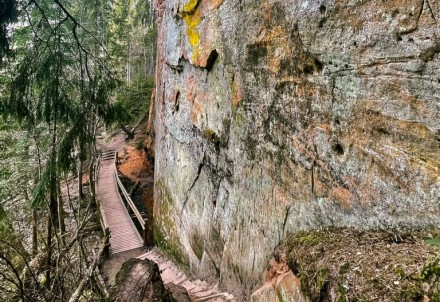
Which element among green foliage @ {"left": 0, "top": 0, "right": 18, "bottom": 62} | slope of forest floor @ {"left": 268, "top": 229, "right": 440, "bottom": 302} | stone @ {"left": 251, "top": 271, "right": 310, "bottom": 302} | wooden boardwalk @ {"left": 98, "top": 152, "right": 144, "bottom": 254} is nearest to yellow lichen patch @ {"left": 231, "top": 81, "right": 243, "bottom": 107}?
slope of forest floor @ {"left": 268, "top": 229, "right": 440, "bottom": 302}

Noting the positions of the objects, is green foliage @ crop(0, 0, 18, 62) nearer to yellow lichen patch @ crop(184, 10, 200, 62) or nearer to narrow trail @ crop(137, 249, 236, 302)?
yellow lichen patch @ crop(184, 10, 200, 62)

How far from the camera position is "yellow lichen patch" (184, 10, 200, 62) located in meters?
8.27

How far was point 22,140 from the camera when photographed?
39.3ft

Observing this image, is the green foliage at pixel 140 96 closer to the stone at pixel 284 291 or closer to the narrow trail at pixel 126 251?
the narrow trail at pixel 126 251

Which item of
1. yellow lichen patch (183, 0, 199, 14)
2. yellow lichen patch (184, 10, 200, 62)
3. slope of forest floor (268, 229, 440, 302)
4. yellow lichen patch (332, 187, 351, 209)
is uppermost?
yellow lichen patch (183, 0, 199, 14)

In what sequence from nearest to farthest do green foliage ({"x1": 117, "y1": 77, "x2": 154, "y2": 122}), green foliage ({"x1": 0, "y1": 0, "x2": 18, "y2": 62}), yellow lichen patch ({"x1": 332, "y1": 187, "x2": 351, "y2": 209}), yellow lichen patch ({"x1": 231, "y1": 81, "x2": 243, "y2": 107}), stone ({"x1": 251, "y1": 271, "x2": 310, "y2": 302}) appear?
stone ({"x1": 251, "y1": 271, "x2": 310, "y2": 302}) → yellow lichen patch ({"x1": 332, "y1": 187, "x2": 351, "y2": 209}) → green foliage ({"x1": 0, "y1": 0, "x2": 18, "y2": 62}) → yellow lichen patch ({"x1": 231, "y1": 81, "x2": 243, "y2": 107}) → green foliage ({"x1": 117, "y1": 77, "x2": 154, "y2": 122})

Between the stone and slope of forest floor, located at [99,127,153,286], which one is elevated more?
the stone

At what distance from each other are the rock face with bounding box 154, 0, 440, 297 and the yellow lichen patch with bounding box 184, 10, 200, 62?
0.05 meters

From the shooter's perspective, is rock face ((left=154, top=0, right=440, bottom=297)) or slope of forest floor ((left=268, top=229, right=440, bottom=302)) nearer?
slope of forest floor ((left=268, top=229, right=440, bottom=302))

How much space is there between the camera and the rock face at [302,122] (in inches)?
129

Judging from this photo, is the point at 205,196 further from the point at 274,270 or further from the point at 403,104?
the point at 403,104

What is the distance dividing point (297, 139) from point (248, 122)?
1470mm

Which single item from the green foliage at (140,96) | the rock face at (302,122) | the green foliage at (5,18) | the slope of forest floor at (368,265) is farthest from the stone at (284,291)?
the green foliage at (140,96)

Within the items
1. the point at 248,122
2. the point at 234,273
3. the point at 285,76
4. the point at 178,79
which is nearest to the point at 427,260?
the point at 285,76
